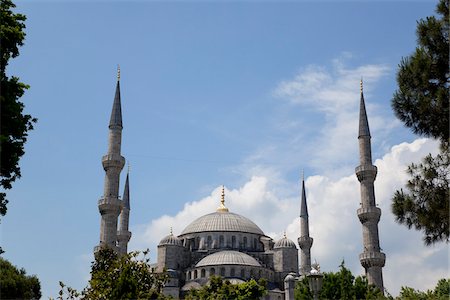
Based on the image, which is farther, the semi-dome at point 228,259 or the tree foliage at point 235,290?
the semi-dome at point 228,259

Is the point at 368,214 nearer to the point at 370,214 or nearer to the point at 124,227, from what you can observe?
the point at 370,214

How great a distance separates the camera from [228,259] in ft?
161

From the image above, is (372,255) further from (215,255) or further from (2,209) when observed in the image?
(2,209)

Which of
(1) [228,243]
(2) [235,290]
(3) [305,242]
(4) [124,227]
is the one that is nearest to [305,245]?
(3) [305,242]

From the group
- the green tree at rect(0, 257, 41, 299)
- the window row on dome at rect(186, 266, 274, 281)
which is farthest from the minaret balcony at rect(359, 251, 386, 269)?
the green tree at rect(0, 257, 41, 299)

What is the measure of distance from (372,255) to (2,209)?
30.0 metres

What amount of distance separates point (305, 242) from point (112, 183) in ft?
64.9

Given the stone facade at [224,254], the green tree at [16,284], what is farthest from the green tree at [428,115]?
the stone facade at [224,254]

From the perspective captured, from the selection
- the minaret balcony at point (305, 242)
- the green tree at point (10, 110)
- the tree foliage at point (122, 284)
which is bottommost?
the tree foliage at point (122, 284)

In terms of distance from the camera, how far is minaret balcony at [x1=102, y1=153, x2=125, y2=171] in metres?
41.4

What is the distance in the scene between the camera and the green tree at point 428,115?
46.6ft

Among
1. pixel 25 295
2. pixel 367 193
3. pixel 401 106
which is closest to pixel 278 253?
pixel 367 193

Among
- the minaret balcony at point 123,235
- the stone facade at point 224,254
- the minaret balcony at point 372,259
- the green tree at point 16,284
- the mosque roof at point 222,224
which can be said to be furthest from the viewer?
the mosque roof at point 222,224

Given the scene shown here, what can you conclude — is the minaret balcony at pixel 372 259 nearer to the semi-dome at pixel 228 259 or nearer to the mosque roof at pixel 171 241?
the semi-dome at pixel 228 259
